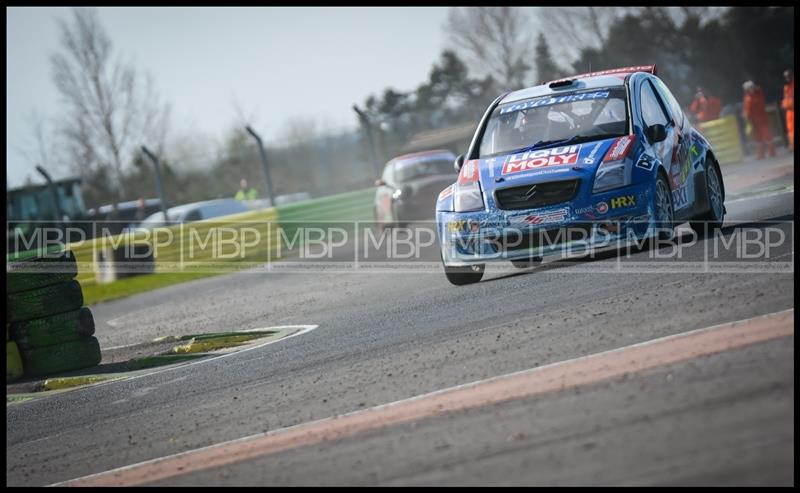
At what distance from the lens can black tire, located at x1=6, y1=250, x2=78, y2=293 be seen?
1033cm

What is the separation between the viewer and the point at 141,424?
6.95m

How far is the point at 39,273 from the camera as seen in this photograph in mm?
10336

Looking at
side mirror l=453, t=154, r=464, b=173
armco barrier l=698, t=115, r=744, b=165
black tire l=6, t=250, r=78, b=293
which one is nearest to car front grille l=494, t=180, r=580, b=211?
side mirror l=453, t=154, r=464, b=173

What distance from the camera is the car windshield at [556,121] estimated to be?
9.58 m

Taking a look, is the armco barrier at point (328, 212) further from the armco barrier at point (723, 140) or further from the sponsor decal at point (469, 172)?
the sponsor decal at point (469, 172)

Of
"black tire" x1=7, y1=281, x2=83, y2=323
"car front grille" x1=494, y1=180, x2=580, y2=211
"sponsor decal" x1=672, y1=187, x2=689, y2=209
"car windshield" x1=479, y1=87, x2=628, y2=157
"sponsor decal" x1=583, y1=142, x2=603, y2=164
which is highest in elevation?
"car windshield" x1=479, y1=87, x2=628, y2=157

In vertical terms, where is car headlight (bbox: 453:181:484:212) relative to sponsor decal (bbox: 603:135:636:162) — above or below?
below

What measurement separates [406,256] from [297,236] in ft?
26.8

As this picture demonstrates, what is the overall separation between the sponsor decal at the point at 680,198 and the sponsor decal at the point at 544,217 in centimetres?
106

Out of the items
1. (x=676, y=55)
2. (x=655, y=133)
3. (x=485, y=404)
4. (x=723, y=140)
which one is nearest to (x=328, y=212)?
(x=723, y=140)

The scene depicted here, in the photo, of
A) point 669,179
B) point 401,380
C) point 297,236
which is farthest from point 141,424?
point 297,236

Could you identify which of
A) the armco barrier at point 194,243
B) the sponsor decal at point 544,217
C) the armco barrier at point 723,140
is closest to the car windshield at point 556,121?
the sponsor decal at point 544,217

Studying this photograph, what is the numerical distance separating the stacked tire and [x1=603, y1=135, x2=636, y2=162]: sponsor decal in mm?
5150

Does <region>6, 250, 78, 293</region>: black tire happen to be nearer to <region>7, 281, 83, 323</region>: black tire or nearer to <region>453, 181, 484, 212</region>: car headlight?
<region>7, 281, 83, 323</region>: black tire
